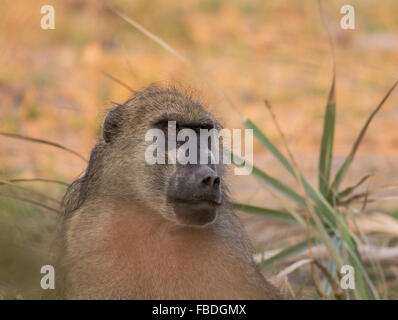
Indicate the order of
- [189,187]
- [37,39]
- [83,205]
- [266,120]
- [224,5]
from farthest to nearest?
[224,5]
[37,39]
[266,120]
[83,205]
[189,187]

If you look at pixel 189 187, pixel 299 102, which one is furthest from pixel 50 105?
pixel 189 187

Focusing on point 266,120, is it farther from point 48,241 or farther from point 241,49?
point 48,241

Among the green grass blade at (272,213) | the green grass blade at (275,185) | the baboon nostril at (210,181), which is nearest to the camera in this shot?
the baboon nostril at (210,181)

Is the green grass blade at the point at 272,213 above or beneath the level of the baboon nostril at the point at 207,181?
above

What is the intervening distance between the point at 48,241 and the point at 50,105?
700 centimetres

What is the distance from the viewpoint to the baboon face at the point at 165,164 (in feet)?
9.53

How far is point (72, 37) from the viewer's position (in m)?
14.3

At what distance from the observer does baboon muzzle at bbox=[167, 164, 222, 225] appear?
→ 113 inches

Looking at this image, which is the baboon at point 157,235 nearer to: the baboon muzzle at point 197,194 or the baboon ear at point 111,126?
the baboon muzzle at point 197,194

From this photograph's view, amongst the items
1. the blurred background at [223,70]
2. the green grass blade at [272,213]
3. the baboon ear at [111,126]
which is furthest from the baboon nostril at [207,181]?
the blurred background at [223,70]

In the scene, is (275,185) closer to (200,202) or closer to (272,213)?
(272,213)

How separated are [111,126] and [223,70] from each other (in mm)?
9850

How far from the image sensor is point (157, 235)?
311 cm

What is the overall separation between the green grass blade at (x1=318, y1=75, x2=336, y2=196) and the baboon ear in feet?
3.81
